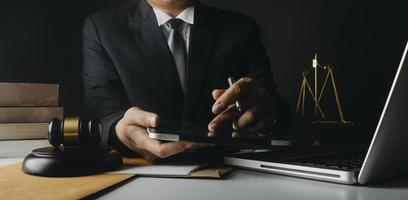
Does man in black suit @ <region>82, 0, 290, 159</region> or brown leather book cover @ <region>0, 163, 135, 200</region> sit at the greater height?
man in black suit @ <region>82, 0, 290, 159</region>

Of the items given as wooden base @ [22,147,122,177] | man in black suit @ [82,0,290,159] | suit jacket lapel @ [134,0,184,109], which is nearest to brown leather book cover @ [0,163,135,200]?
wooden base @ [22,147,122,177]

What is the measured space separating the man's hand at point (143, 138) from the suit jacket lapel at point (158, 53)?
33cm

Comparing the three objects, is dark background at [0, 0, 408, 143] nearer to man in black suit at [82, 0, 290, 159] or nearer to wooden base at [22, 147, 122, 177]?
man in black suit at [82, 0, 290, 159]

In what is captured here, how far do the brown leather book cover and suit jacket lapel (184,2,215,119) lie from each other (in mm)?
622

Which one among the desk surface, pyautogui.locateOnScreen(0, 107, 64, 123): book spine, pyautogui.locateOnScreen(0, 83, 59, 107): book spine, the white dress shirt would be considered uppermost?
the white dress shirt

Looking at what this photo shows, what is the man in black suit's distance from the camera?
1.26 m

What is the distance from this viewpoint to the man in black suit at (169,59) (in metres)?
1.26

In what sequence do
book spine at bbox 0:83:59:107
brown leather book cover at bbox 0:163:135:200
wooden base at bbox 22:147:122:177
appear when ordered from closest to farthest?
brown leather book cover at bbox 0:163:135:200, wooden base at bbox 22:147:122:177, book spine at bbox 0:83:59:107

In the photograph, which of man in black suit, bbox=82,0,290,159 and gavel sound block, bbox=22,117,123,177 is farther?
man in black suit, bbox=82,0,290,159

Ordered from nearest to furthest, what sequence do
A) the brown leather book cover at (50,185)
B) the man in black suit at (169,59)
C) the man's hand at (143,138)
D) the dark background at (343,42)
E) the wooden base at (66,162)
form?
the brown leather book cover at (50,185) → the wooden base at (66,162) → the man's hand at (143,138) → the man in black suit at (169,59) → the dark background at (343,42)

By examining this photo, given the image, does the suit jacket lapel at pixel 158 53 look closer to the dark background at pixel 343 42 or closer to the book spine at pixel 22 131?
the dark background at pixel 343 42

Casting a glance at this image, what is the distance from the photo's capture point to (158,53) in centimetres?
129

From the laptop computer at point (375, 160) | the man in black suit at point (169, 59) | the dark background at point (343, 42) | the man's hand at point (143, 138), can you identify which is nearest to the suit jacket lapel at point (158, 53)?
the man in black suit at point (169, 59)

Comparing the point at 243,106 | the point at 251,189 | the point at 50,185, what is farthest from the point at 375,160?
the point at 50,185
